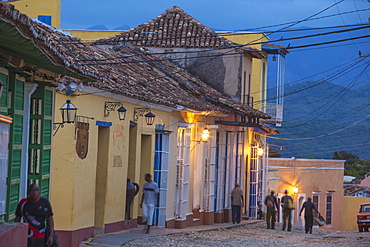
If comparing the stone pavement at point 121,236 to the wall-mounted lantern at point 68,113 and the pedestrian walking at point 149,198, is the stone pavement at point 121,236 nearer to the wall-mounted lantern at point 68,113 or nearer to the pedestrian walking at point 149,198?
the pedestrian walking at point 149,198

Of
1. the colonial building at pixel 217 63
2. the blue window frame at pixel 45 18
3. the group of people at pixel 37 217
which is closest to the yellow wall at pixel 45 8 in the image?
the blue window frame at pixel 45 18

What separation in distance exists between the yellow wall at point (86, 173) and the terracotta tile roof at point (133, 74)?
0.58 meters

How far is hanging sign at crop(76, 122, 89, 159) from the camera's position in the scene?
595 inches

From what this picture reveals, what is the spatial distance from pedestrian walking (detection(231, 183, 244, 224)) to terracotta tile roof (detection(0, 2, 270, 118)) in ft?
8.94

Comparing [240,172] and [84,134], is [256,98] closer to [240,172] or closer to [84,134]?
[240,172]

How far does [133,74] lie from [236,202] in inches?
288

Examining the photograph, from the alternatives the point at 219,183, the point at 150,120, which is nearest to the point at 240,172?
the point at 219,183

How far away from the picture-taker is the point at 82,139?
15.3m

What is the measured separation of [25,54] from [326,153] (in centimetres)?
8580

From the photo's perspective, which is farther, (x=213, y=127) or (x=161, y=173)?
(x=213, y=127)

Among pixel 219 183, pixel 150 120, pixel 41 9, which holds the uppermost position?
pixel 41 9

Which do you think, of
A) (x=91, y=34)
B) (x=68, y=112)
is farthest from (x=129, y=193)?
(x=91, y=34)

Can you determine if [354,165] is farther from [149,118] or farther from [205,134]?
[149,118]

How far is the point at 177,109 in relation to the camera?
68.6 feet
